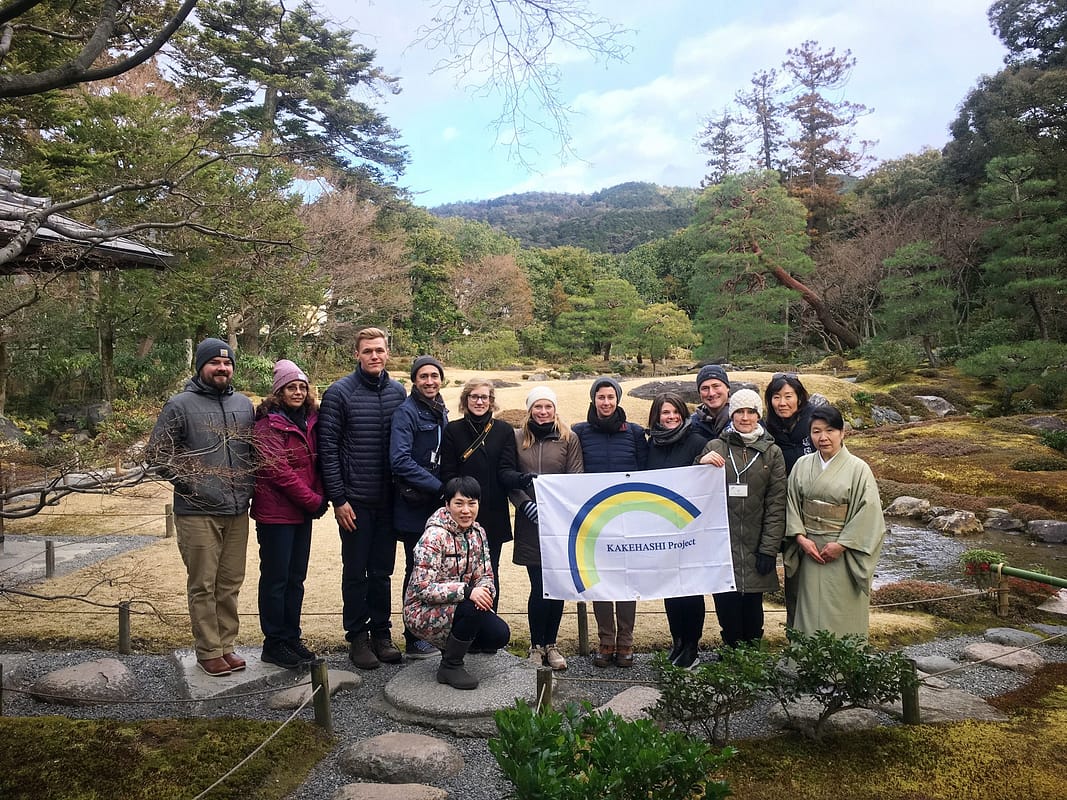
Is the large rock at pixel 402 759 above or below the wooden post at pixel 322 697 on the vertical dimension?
below

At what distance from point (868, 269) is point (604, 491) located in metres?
23.6

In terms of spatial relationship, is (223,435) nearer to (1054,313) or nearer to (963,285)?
(1054,313)

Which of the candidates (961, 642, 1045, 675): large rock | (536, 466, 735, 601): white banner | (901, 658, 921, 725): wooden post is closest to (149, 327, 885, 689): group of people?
(536, 466, 735, 601): white banner

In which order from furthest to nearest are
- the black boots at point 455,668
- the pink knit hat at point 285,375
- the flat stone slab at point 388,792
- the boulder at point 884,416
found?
the boulder at point 884,416 → the pink knit hat at point 285,375 → the black boots at point 455,668 → the flat stone slab at point 388,792

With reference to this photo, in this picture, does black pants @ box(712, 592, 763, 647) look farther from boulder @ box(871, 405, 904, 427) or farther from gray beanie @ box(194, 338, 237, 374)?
boulder @ box(871, 405, 904, 427)

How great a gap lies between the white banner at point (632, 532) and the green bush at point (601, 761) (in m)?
1.68

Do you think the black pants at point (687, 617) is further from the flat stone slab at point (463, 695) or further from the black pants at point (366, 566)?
the black pants at point (366, 566)

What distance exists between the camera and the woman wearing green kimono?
3588 mm

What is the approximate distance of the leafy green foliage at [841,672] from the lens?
312cm

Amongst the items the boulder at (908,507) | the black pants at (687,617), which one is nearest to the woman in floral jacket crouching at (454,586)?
the black pants at (687,617)

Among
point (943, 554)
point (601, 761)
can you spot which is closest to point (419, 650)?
point (601, 761)

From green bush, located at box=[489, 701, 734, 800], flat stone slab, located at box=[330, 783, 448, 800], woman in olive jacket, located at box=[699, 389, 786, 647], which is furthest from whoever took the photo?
woman in olive jacket, located at box=[699, 389, 786, 647]

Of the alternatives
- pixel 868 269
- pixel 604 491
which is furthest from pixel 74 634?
pixel 868 269

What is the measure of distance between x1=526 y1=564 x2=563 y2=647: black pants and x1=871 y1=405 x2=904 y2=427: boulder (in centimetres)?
1451
